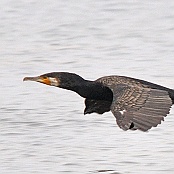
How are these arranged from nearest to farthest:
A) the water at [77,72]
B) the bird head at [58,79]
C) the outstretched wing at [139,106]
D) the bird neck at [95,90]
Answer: the outstretched wing at [139,106], the bird head at [58,79], the bird neck at [95,90], the water at [77,72]

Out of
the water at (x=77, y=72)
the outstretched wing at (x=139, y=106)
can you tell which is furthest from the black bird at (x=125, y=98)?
the water at (x=77, y=72)

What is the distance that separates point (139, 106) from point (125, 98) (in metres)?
0.26

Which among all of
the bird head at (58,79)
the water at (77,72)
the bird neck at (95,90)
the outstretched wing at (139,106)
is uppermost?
the outstretched wing at (139,106)

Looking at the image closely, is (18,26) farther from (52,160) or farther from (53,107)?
(52,160)

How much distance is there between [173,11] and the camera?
714 inches

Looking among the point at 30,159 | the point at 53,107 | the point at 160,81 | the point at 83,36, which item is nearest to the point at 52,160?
the point at 30,159

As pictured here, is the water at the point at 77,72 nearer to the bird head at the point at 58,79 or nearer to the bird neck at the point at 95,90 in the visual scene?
the bird neck at the point at 95,90

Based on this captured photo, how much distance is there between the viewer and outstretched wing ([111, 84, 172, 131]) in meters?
9.58

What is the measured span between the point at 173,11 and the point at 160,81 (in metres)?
4.28

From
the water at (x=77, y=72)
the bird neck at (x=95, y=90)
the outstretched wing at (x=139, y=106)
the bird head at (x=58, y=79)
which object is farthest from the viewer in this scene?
the water at (x=77, y=72)

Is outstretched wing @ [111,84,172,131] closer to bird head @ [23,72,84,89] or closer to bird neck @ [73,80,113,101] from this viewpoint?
bird neck @ [73,80,113,101]

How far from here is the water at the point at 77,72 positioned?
37.0ft

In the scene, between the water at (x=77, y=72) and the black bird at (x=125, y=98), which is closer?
the black bird at (x=125, y=98)

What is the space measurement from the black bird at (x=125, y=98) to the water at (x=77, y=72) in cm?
65
